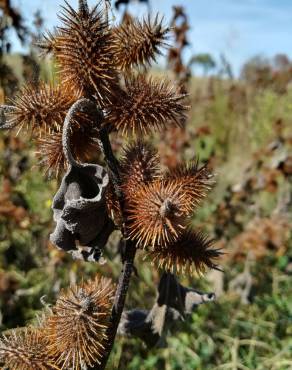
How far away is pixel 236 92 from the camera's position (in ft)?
40.8

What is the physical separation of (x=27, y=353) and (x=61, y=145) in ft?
1.62

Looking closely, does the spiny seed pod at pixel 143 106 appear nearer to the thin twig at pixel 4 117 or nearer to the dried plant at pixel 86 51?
the dried plant at pixel 86 51

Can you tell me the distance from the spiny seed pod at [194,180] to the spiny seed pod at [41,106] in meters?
0.31

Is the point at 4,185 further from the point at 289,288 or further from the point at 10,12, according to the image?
the point at 289,288

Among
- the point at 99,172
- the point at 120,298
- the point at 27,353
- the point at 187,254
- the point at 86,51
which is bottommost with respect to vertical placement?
the point at 27,353

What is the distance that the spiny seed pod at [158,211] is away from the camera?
1.07m

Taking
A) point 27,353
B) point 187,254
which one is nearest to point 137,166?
point 187,254

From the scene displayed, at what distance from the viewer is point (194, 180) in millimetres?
1209

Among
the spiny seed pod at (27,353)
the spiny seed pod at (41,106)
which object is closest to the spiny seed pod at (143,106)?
the spiny seed pod at (41,106)

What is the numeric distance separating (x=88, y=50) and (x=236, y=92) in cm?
1180

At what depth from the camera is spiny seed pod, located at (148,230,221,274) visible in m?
1.21

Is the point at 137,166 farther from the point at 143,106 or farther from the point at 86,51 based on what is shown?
the point at 86,51

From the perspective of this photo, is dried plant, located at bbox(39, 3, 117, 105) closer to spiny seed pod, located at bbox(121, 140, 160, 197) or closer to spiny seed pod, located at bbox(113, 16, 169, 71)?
spiny seed pod, located at bbox(113, 16, 169, 71)

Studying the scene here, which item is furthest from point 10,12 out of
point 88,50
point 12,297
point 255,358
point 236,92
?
point 236,92
